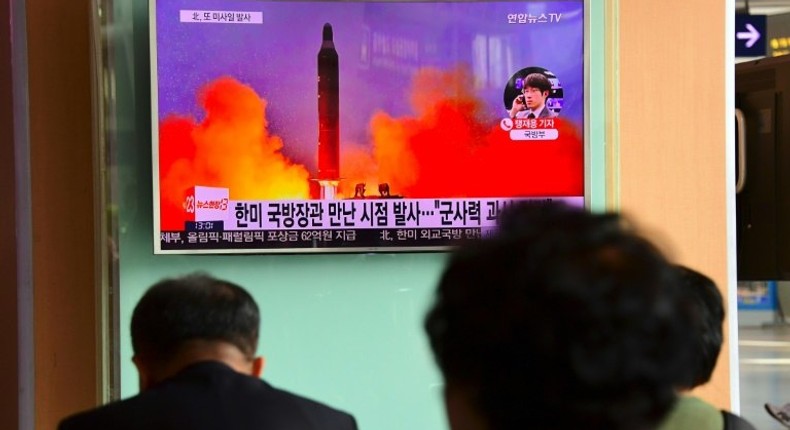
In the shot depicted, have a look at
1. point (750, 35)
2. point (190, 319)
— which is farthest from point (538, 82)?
point (750, 35)

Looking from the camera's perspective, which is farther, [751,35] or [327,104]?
[751,35]

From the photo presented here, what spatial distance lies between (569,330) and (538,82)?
95.7 inches

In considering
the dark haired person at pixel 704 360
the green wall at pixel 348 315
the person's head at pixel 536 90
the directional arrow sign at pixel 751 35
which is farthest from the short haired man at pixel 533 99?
the directional arrow sign at pixel 751 35

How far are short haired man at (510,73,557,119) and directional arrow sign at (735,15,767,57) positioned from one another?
470cm

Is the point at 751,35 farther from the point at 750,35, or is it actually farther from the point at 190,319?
the point at 190,319

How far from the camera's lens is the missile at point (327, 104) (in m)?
3.18

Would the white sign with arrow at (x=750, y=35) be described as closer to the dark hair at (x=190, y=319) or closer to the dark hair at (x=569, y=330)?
the dark hair at (x=190, y=319)

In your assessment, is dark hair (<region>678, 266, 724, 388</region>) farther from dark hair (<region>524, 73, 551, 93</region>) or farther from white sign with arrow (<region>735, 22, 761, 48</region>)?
white sign with arrow (<region>735, 22, 761, 48</region>)

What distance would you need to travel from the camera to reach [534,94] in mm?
3232

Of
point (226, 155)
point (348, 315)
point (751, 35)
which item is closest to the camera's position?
point (226, 155)

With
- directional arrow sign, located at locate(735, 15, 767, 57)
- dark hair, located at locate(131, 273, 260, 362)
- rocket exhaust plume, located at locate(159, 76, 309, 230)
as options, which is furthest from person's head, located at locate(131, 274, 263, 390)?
directional arrow sign, located at locate(735, 15, 767, 57)

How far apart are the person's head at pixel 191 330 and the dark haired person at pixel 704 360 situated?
753 millimetres

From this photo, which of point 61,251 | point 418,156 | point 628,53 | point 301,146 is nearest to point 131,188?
point 61,251

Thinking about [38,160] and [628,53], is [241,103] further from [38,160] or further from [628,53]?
[628,53]
